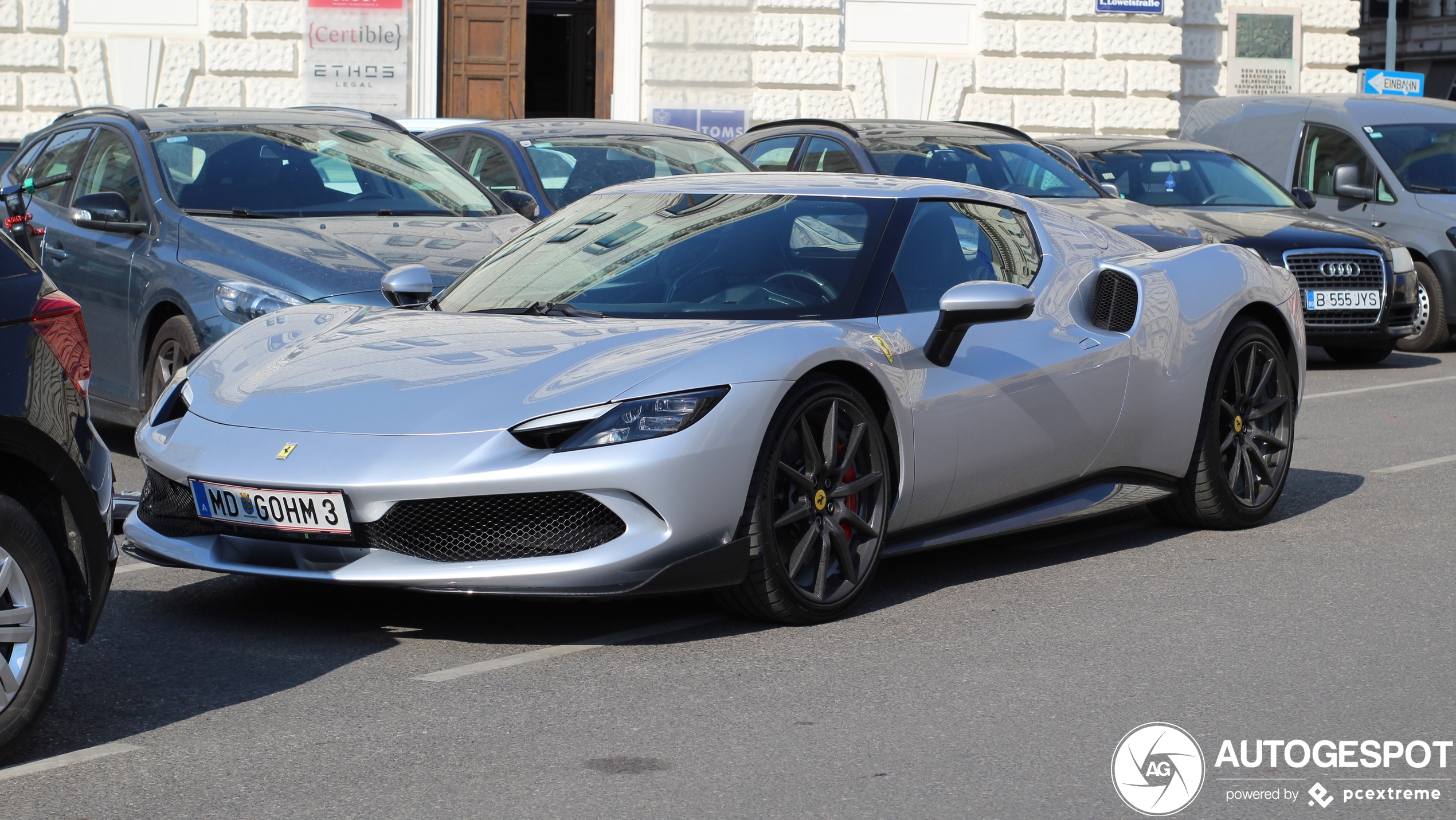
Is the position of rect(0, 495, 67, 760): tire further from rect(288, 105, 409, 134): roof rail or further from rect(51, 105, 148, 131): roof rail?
rect(288, 105, 409, 134): roof rail

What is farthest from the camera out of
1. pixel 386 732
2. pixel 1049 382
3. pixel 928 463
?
pixel 1049 382

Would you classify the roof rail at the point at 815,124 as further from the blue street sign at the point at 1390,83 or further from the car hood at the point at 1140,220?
the blue street sign at the point at 1390,83

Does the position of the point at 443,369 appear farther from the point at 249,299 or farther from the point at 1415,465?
the point at 1415,465

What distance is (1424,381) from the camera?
12242 millimetres

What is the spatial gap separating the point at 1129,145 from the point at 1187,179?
0.80 m

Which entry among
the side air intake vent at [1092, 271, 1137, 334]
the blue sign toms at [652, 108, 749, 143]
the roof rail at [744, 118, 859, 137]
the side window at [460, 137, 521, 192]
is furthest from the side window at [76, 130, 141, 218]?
the blue sign toms at [652, 108, 749, 143]

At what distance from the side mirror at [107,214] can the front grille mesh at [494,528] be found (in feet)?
12.6

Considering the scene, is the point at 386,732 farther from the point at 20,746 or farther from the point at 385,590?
the point at 385,590

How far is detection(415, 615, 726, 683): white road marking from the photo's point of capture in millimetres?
4699

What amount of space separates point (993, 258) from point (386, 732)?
2825 mm

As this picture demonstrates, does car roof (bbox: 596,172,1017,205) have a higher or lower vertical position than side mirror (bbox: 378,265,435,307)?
higher

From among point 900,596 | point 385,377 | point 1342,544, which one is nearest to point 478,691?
point 385,377

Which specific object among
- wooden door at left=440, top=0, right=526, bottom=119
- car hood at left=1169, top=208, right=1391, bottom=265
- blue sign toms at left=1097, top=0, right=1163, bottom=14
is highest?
blue sign toms at left=1097, top=0, right=1163, bottom=14

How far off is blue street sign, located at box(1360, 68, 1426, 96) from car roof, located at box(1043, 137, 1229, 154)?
9.51m
